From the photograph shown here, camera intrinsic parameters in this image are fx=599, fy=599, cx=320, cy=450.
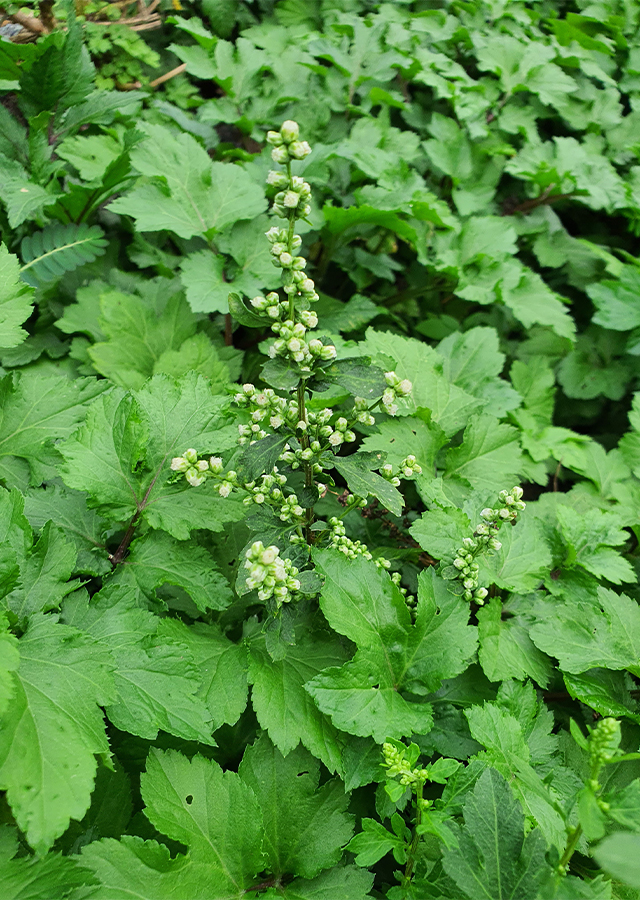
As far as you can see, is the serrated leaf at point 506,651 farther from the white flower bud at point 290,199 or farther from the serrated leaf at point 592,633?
the white flower bud at point 290,199

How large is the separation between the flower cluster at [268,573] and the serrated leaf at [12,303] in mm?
1237

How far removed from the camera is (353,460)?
176 cm

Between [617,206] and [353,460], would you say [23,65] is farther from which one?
[617,206]

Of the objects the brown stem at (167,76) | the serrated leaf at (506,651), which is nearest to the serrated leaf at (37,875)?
the serrated leaf at (506,651)

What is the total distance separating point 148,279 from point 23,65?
1107 mm

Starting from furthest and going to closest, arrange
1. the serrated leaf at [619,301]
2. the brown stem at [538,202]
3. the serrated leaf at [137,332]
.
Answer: the brown stem at [538,202], the serrated leaf at [619,301], the serrated leaf at [137,332]

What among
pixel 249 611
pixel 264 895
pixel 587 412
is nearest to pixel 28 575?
pixel 249 611

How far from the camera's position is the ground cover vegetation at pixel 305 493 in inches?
61.9

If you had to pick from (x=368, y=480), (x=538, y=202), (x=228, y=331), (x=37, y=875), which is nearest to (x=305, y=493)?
(x=368, y=480)

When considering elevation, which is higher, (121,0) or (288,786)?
(121,0)

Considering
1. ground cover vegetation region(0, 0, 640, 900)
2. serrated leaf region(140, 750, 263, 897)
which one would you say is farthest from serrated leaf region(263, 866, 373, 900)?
serrated leaf region(140, 750, 263, 897)

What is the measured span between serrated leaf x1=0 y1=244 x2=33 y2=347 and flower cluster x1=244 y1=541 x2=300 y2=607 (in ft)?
4.06

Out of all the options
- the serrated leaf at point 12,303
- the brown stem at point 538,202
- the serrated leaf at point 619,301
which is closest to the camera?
the serrated leaf at point 12,303

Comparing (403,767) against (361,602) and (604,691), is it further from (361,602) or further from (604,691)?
(604,691)
